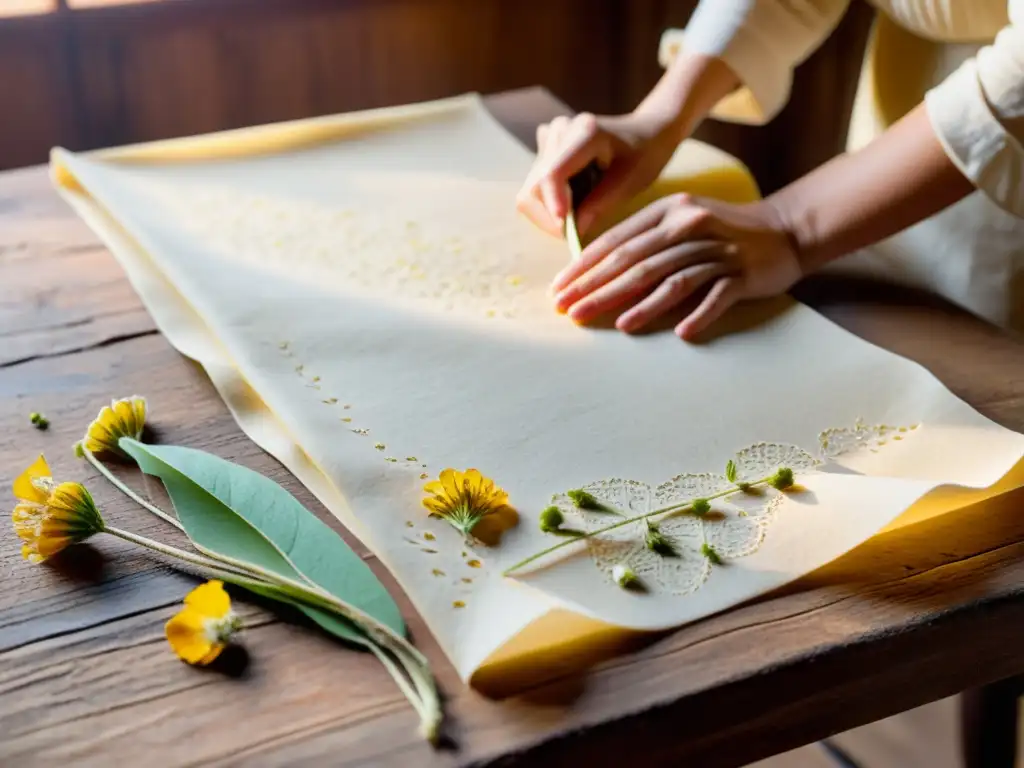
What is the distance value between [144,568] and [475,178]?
1.81 ft

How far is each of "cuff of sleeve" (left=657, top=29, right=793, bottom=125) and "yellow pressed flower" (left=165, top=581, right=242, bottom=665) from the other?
0.68 metres

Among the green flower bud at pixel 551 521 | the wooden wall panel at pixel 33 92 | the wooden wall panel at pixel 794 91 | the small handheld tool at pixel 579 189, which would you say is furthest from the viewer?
the wooden wall panel at pixel 794 91

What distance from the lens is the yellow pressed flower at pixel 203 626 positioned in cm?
49

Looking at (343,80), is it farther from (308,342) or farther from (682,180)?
(308,342)

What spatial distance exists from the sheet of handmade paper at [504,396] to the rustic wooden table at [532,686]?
0.02 meters

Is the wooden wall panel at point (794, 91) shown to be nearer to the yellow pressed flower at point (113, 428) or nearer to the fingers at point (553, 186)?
the fingers at point (553, 186)

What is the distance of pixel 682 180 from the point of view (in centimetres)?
98

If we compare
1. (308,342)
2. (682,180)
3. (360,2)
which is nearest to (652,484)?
(308,342)

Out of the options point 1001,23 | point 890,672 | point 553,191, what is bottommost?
point 890,672

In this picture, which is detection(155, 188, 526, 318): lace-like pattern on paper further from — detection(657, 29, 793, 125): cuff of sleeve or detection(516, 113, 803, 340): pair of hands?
detection(657, 29, 793, 125): cuff of sleeve

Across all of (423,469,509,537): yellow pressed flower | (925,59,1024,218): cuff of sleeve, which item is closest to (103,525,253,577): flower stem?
(423,469,509,537): yellow pressed flower

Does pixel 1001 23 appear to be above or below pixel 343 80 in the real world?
above

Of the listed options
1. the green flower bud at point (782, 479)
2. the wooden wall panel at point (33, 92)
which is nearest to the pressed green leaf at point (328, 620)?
the green flower bud at point (782, 479)

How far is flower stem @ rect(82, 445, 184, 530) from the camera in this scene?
59 centimetres
